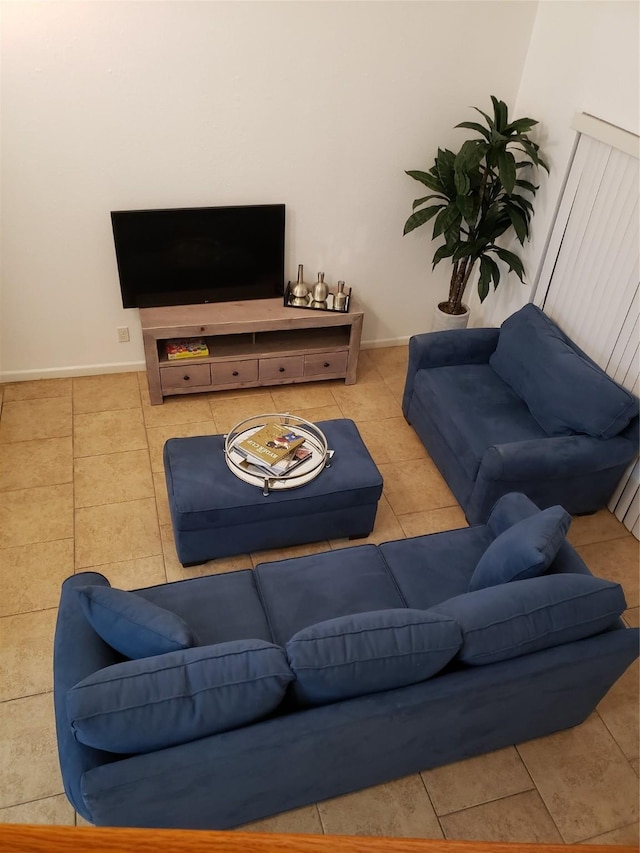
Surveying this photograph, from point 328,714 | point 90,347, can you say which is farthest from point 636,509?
point 90,347

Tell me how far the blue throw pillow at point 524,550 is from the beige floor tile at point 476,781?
2.14ft

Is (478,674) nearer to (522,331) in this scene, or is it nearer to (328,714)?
(328,714)

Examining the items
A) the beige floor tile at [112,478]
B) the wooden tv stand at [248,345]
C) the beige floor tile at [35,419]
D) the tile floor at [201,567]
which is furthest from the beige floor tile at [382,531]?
the beige floor tile at [35,419]

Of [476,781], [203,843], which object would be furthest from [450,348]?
[203,843]

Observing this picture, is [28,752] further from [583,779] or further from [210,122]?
[210,122]

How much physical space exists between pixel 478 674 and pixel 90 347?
3.23m

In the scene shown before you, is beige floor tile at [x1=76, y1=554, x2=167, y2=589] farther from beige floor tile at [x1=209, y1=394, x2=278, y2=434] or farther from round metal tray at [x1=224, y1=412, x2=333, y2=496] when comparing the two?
beige floor tile at [x1=209, y1=394, x2=278, y2=434]

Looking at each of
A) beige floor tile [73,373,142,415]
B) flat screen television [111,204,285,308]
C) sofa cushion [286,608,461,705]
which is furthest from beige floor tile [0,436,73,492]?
sofa cushion [286,608,461,705]

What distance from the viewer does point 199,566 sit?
304cm

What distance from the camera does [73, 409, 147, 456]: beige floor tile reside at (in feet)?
12.1

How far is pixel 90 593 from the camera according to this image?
190 centimetres

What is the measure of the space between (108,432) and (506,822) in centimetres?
280

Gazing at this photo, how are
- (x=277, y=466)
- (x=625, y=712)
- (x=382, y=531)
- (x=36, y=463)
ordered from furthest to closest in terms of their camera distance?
(x=36, y=463) → (x=382, y=531) → (x=277, y=466) → (x=625, y=712)

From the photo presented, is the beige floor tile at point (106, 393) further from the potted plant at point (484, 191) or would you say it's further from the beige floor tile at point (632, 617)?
the beige floor tile at point (632, 617)
